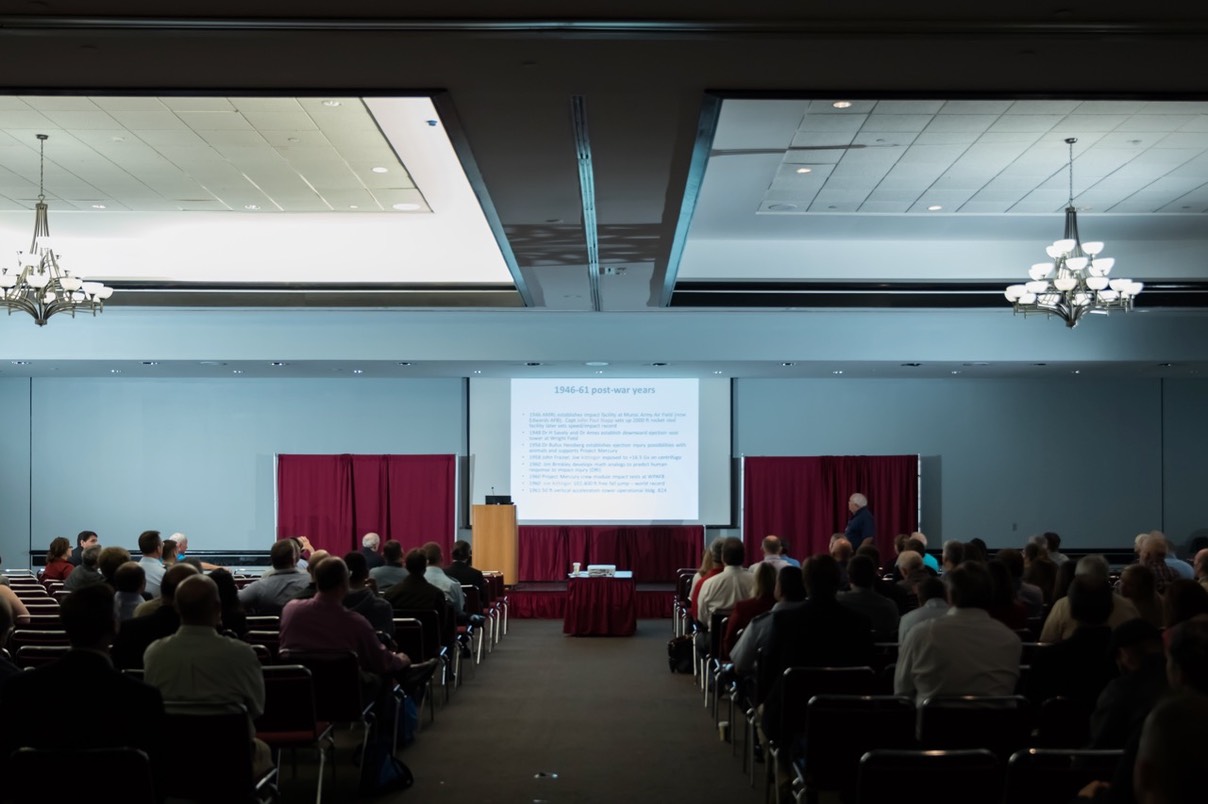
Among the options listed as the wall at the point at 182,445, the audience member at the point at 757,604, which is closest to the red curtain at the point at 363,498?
the wall at the point at 182,445

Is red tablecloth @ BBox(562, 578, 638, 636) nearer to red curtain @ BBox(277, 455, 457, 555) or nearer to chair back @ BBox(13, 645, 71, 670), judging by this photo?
red curtain @ BBox(277, 455, 457, 555)

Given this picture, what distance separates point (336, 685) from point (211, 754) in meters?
1.52

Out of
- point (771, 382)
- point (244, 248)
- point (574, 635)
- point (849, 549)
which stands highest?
point (244, 248)

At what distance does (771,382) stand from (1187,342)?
5.23 metres

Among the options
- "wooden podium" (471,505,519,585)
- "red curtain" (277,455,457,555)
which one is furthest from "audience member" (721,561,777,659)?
"red curtain" (277,455,457,555)

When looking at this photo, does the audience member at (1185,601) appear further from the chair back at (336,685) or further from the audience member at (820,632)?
the chair back at (336,685)

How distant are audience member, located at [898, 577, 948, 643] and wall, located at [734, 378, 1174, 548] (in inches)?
418

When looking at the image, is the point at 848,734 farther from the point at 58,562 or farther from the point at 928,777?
the point at 58,562

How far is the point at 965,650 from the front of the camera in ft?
15.4

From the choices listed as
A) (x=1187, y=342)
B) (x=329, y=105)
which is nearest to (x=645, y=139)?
(x=329, y=105)

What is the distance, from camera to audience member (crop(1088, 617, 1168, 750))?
358 centimetres

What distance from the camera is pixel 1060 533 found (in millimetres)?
16188

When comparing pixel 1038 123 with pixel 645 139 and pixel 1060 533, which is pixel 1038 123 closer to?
pixel 645 139

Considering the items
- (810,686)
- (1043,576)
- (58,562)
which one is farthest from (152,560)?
(1043,576)
